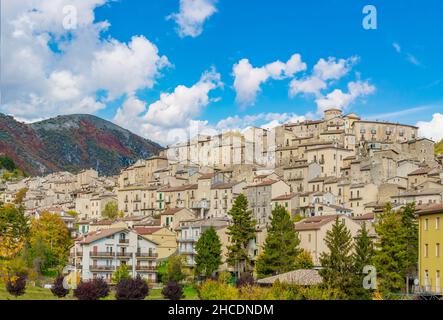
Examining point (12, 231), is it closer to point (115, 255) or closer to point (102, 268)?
point (102, 268)

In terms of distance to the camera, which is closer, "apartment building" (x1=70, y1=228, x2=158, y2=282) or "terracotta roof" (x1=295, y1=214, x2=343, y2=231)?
"terracotta roof" (x1=295, y1=214, x2=343, y2=231)

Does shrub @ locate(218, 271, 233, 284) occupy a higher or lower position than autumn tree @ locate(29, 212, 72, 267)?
lower

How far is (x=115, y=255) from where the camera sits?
2741 inches

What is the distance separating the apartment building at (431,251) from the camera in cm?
4034

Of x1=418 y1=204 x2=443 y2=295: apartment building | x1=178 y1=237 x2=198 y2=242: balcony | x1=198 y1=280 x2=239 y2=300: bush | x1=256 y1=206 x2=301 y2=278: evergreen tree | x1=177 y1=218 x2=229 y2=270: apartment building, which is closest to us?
x1=198 y1=280 x2=239 y2=300: bush

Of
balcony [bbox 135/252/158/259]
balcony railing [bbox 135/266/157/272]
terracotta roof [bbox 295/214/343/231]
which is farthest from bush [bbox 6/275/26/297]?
terracotta roof [bbox 295/214/343/231]

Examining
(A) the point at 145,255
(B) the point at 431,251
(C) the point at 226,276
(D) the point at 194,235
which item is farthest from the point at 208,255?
(B) the point at 431,251

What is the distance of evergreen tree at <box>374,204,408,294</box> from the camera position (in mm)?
48844

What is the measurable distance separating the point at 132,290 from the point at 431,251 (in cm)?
1990

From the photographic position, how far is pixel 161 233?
7756 centimetres

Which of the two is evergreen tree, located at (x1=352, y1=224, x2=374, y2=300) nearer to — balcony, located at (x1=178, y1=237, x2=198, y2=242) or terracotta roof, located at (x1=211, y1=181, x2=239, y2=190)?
balcony, located at (x1=178, y1=237, x2=198, y2=242)

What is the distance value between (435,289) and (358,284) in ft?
13.3

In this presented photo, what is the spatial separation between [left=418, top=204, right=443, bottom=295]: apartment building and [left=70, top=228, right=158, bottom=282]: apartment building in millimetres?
31882
